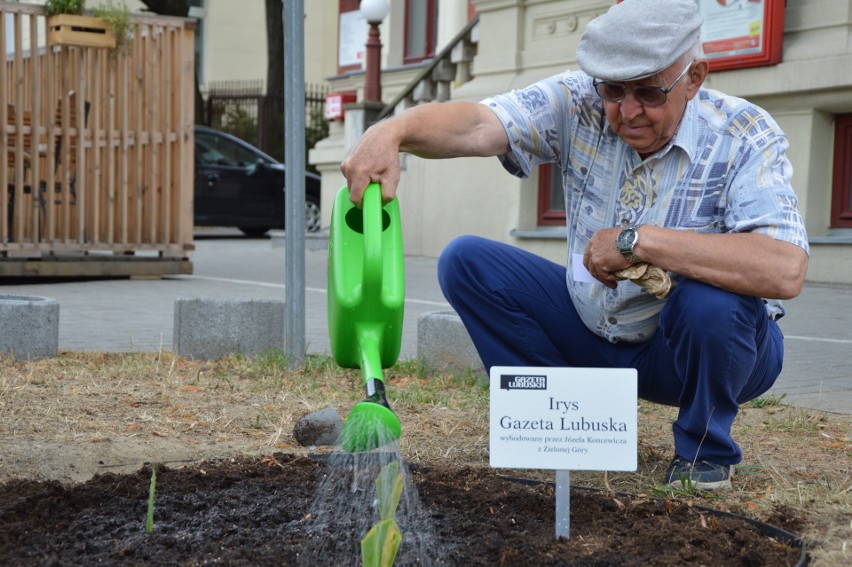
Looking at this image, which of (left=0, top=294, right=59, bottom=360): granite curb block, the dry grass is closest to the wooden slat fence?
(left=0, top=294, right=59, bottom=360): granite curb block

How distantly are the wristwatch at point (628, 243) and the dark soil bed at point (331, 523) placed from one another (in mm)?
621

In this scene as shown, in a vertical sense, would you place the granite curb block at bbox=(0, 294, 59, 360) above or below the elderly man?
below

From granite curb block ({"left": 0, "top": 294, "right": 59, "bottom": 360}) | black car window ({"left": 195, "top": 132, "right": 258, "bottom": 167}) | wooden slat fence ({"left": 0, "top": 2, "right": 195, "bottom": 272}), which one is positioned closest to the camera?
granite curb block ({"left": 0, "top": 294, "right": 59, "bottom": 360})

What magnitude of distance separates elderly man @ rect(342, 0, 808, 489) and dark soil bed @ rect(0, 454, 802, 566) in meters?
0.44

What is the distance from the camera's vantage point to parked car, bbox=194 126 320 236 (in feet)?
57.1

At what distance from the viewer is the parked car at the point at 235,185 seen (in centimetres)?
1741

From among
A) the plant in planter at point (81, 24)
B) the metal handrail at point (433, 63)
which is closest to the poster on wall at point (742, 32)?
the metal handrail at point (433, 63)

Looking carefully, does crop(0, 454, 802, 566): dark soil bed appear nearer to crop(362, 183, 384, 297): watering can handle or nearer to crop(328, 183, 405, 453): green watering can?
crop(328, 183, 405, 453): green watering can

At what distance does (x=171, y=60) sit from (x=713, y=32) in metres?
4.66

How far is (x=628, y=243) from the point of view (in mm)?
2988

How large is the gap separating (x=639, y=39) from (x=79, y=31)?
7300mm

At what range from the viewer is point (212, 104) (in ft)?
86.3

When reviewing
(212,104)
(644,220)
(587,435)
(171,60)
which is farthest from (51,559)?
(212,104)

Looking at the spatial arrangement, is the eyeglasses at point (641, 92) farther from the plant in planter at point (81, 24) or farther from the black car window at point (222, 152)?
the black car window at point (222, 152)
